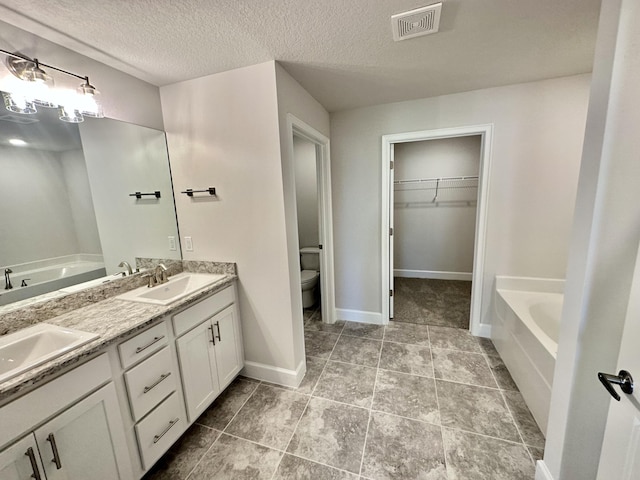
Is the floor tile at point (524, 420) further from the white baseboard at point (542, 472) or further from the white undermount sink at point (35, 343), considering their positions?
the white undermount sink at point (35, 343)

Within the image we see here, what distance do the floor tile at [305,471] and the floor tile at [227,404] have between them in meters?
0.52

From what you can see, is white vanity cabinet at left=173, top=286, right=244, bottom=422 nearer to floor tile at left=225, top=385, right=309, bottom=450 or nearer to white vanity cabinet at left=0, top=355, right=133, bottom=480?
floor tile at left=225, top=385, right=309, bottom=450

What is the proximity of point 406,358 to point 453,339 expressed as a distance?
63 cm

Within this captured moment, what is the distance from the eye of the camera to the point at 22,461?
88cm

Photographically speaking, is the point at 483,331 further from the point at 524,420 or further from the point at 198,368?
the point at 198,368

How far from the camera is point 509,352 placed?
206 centimetres

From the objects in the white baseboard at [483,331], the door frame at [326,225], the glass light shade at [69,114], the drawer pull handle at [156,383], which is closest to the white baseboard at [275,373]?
the drawer pull handle at [156,383]

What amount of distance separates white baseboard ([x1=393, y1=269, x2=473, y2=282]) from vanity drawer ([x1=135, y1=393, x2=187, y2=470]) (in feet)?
12.5

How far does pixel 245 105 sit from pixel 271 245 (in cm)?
100

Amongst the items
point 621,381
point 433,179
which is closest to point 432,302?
point 433,179

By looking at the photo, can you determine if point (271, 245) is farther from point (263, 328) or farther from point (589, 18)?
point (589, 18)

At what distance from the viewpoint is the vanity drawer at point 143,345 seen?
4.00ft

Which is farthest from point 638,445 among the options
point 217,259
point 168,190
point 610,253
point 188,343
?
point 168,190

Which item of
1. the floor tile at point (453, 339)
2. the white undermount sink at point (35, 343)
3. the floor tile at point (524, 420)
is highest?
the white undermount sink at point (35, 343)
